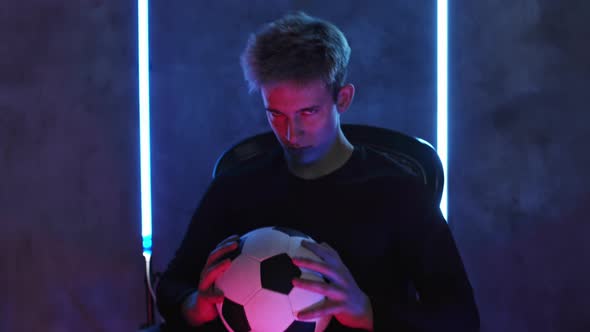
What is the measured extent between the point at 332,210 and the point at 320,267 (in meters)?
0.27

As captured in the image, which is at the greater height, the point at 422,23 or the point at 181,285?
the point at 422,23

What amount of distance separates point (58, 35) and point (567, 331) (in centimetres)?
220

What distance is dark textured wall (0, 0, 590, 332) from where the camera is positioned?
2125mm

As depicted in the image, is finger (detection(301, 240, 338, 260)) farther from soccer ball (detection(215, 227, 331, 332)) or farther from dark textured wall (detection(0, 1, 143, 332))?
dark textured wall (detection(0, 1, 143, 332))

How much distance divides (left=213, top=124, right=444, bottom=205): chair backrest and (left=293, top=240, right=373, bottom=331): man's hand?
375 millimetres

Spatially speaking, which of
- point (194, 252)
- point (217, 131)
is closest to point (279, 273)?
point (194, 252)

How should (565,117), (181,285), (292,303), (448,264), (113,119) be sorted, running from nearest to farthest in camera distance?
(292,303), (448,264), (181,285), (565,117), (113,119)

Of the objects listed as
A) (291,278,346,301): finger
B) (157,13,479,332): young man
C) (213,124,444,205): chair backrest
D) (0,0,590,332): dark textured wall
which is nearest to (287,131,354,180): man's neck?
(157,13,479,332): young man

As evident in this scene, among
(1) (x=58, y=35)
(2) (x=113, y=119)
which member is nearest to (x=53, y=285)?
(2) (x=113, y=119)

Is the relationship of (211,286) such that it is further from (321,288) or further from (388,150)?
(388,150)

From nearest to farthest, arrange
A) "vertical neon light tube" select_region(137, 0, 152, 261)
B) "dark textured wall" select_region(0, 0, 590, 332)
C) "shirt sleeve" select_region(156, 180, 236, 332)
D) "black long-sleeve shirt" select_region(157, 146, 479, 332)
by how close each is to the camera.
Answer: "black long-sleeve shirt" select_region(157, 146, 479, 332)
"shirt sleeve" select_region(156, 180, 236, 332)
"dark textured wall" select_region(0, 0, 590, 332)
"vertical neon light tube" select_region(137, 0, 152, 261)

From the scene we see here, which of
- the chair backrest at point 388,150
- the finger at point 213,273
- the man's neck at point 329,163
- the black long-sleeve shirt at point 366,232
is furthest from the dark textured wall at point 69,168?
the finger at point 213,273

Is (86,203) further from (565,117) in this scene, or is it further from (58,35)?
(565,117)

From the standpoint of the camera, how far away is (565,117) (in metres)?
2.10
